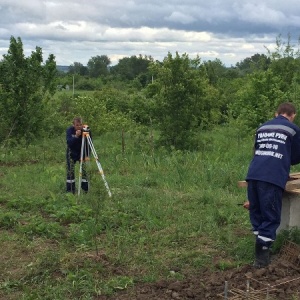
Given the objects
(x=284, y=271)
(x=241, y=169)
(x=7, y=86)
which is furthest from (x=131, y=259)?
(x=7, y=86)

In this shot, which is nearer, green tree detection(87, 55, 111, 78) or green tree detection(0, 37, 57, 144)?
green tree detection(0, 37, 57, 144)

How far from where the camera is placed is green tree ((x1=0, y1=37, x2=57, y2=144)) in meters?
17.5

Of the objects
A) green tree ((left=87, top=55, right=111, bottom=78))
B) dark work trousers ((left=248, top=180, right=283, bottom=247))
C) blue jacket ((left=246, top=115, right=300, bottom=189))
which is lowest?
dark work trousers ((left=248, top=180, right=283, bottom=247))

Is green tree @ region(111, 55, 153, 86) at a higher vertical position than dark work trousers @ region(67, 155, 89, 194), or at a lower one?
higher

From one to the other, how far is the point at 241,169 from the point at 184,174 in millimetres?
1447

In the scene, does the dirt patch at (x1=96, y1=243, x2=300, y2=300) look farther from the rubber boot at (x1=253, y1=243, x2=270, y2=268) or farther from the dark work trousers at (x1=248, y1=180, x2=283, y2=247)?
the dark work trousers at (x1=248, y1=180, x2=283, y2=247)

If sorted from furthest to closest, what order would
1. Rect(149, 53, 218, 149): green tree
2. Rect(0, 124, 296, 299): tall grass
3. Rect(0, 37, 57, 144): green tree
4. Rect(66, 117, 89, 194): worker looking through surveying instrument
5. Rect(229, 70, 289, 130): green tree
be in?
Rect(229, 70, 289, 130): green tree → Rect(0, 37, 57, 144): green tree → Rect(149, 53, 218, 149): green tree → Rect(66, 117, 89, 194): worker looking through surveying instrument → Rect(0, 124, 296, 299): tall grass

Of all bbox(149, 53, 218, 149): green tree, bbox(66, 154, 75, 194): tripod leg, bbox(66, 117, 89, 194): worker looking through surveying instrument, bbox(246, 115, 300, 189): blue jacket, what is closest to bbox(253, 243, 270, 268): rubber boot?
bbox(246, 115, 300, 189): blue jacket

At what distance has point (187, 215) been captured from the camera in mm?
7957

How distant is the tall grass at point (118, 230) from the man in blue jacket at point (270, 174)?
1.52 ft

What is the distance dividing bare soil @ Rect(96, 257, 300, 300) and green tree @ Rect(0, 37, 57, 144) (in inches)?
516

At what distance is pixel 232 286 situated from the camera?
5.04m

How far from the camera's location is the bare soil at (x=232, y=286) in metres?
4.76

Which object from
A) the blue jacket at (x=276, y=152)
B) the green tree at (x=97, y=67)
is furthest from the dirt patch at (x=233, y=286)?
the green tree at (x=97, y=67)
